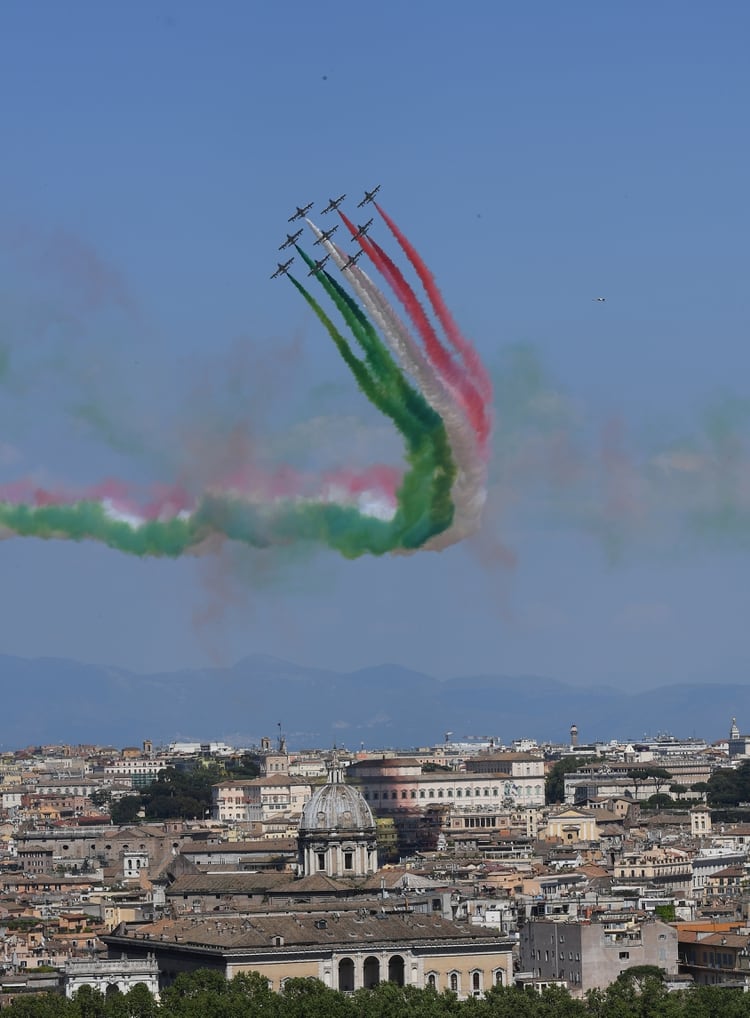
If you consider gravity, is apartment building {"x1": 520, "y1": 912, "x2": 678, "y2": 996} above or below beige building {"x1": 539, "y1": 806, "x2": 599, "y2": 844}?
below

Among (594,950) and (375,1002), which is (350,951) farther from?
(375,1002)

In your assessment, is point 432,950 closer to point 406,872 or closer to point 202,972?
point 202,972

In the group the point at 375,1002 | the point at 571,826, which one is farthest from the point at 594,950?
the point at 571,826

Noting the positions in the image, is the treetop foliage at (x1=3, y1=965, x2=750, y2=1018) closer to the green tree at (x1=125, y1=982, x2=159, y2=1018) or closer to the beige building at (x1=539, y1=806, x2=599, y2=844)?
the green tree at (x1=125, y1=982, x2=159, y2=1018)

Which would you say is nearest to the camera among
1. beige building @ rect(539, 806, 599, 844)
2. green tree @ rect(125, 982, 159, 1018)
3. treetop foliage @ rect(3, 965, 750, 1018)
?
treetop foliage @ rect(3, 965, 750, 1018)

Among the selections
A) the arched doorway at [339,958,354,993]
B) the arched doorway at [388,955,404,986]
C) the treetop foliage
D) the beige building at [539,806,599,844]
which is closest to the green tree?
the treetop foliage

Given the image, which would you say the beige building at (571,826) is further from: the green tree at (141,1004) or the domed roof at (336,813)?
the green tree at (141,1004)
